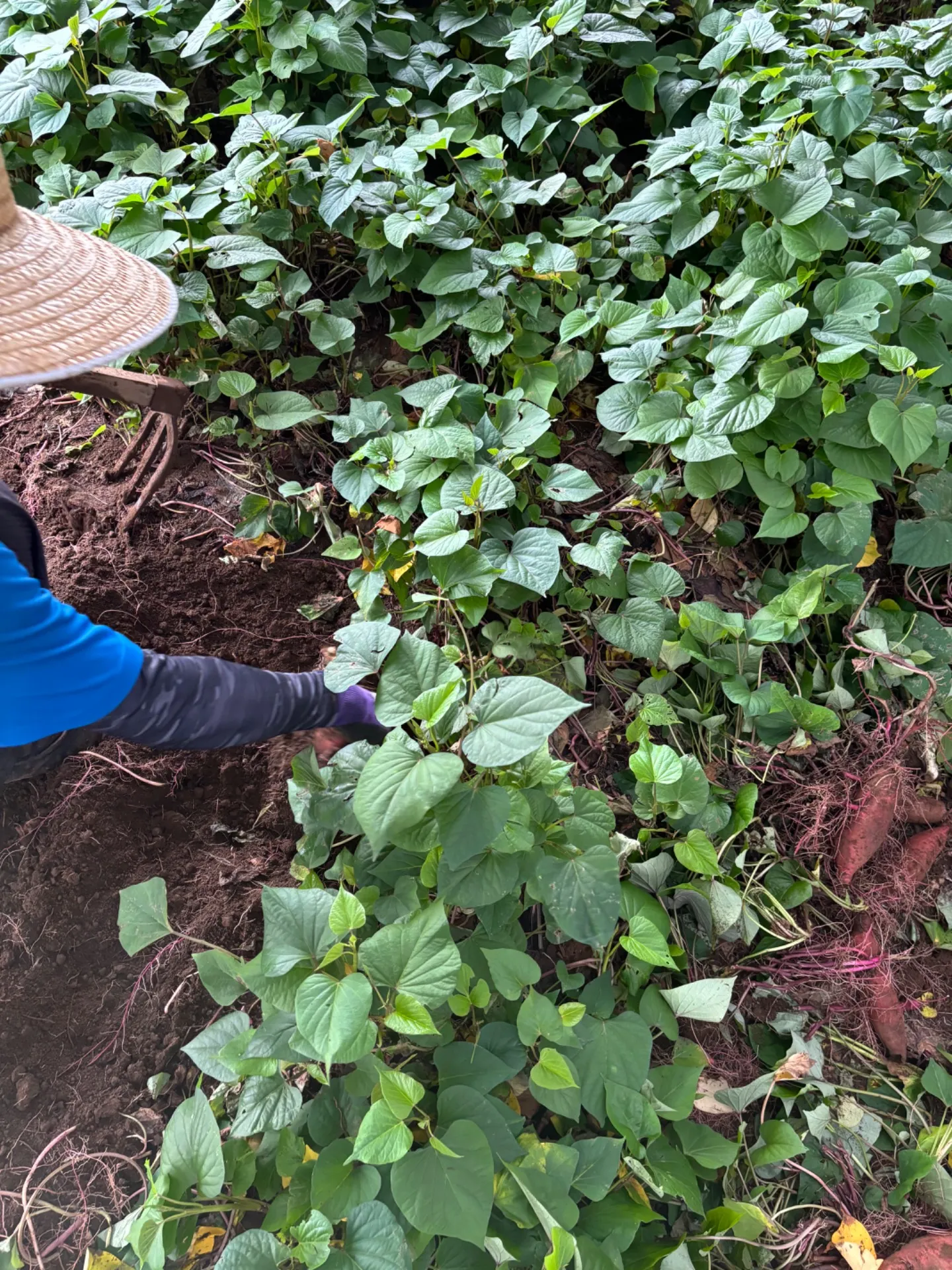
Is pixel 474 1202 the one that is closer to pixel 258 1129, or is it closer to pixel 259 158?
pixel 258 1129

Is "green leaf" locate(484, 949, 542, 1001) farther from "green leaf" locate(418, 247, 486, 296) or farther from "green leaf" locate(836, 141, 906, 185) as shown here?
"green leaf" locate(836, 141, 906, 185)

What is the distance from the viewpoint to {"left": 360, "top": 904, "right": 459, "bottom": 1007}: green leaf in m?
0.94

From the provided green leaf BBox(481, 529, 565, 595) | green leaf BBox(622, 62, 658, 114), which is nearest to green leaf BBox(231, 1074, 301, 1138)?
green leaf BBox(481, 529, 565, 595)

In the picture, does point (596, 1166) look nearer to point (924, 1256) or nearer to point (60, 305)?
point (924, 1256)

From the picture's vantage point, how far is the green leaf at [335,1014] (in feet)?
2.81

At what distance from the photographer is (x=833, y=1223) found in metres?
1.27

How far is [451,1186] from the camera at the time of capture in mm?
903

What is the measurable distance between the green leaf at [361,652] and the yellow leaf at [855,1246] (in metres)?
1.17

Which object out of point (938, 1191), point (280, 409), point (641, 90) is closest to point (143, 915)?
point (280, 409)

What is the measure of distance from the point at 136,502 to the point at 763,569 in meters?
1.47

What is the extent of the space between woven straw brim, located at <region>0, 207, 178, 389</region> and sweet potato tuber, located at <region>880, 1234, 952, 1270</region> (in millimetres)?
1718

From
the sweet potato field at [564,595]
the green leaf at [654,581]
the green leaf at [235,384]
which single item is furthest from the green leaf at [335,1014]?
the green leaf at [235,384]

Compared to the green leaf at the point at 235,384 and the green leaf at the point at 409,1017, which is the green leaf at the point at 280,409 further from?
the green leaf at the point at 409,1017

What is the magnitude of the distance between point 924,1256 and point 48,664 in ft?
5.28
